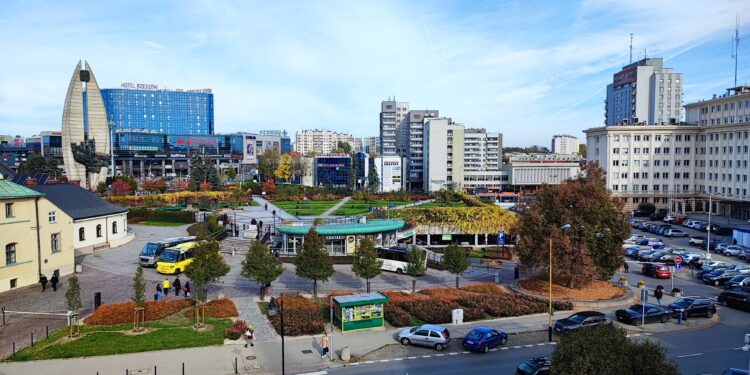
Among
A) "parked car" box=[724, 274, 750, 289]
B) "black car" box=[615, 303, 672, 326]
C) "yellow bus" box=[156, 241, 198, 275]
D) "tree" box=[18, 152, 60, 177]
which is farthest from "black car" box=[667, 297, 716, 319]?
"tree" box=[18, 152, 60, 177]

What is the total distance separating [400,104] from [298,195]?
7114 cm

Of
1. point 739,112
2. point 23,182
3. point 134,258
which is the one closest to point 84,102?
point 23,182

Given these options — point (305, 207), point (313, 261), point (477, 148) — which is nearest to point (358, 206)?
point (305, 207)

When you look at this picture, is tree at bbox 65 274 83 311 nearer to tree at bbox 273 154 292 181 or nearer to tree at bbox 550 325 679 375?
tree at bbox 550 325 679 375

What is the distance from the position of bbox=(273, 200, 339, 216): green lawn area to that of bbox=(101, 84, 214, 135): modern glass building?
116442mm

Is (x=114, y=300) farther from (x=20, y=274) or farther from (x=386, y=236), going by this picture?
(x=386, y=236)

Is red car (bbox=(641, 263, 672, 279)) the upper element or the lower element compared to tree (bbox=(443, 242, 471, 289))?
lower

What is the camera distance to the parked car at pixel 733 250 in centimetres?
4741

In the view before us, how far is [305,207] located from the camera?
80.5 m

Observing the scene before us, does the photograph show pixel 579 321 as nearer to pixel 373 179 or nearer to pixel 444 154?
pixel 373 179

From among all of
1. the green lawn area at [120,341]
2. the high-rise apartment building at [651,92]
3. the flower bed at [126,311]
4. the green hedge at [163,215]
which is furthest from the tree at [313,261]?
the high-rise apartment building at [651,92]

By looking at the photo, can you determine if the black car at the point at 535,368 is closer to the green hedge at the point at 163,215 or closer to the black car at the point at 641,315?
the black car at the point at 641,315

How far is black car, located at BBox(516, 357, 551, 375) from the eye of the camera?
1870 cm

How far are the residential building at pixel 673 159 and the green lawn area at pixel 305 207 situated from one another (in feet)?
144
